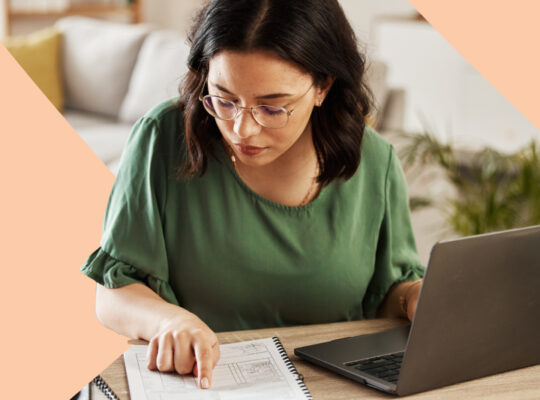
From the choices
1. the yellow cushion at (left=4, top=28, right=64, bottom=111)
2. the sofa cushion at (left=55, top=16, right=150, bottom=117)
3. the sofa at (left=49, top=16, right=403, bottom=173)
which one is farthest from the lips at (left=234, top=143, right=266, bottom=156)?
the yellow cushion at (left=4, top=28, right=64, bottom=111)

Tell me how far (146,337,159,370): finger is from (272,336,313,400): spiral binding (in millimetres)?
201

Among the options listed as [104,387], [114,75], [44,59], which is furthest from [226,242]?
[44,59]

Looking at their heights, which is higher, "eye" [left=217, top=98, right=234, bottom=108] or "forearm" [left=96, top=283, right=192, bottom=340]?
"eye" [left=217, top=98, right=234, bottom=108]

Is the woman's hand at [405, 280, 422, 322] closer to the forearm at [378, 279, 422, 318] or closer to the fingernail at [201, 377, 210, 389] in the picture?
the forearm at [378, 279, 422, 318]

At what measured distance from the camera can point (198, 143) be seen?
1390 millimetres

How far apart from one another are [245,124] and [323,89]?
0.21 metres

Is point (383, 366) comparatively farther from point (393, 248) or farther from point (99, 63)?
point (99, 63)

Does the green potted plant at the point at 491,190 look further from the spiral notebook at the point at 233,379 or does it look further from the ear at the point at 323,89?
the spiral notebook at the point at 233,379

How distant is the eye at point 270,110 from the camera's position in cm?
122

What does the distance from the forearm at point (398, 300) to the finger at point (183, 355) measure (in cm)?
50

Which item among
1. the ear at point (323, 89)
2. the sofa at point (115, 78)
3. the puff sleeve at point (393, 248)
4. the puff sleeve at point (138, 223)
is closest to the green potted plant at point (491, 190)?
the sofa at point (115, 78)

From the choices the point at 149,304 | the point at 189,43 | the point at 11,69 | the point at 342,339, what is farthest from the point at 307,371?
the point at 11,69

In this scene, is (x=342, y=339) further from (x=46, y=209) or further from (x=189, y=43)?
(x=46, y=209)

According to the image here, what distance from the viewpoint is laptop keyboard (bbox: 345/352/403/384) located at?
1105mm
